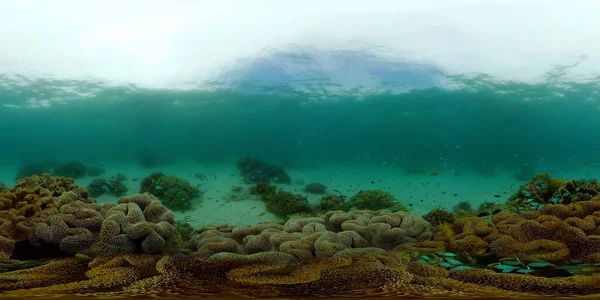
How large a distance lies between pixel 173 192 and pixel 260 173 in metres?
3.23

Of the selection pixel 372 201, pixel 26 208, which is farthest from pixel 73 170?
pixel 26 208

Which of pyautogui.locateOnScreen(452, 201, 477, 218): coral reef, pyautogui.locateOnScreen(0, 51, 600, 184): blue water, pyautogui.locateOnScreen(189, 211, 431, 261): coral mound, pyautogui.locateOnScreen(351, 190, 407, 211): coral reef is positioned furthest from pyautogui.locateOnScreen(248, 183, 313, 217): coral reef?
pyautogui.locateOnScreen(0, 51, 600, 184): blue water

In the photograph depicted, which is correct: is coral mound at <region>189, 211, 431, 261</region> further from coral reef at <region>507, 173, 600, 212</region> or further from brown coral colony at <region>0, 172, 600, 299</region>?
coral reef at <region>507, 173, 600, 212</region>

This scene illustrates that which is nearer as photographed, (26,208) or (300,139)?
(26,208)

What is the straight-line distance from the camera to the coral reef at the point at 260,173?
471 inches

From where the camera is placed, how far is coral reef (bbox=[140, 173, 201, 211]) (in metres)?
9.24

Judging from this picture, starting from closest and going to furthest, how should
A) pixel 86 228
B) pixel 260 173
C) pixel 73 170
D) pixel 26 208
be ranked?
pixel 86 228 → pixel 26 208 → pixel 260 173 → pixel 73 170

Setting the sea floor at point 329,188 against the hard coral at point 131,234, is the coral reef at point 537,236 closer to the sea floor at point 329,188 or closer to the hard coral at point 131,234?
the sea floor at point 329,188

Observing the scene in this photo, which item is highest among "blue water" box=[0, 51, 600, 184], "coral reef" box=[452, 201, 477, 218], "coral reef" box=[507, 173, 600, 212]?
"blue water" box=[0, 51, 600, 184]

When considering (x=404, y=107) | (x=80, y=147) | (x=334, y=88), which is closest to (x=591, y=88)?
(x=404, y=107)

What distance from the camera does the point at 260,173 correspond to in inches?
474

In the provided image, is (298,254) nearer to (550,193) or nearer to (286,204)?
(550,193)

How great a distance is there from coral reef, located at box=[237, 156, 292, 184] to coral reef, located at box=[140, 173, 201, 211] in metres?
2.48

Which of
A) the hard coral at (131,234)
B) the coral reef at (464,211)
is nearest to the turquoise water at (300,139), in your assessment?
the hard coral at (131,234)
